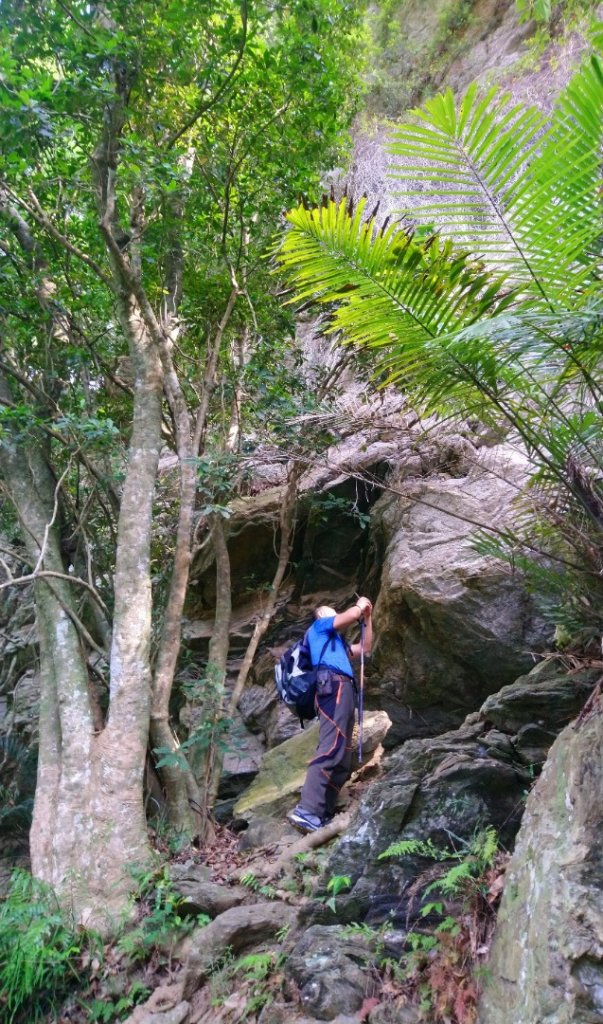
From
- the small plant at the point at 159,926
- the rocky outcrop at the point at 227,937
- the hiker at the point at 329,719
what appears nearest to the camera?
the rocky outcrop at the point at 227,937

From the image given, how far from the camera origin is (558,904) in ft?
8.55

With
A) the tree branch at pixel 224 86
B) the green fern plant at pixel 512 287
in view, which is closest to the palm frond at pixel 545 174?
the green fern plant at pixel 512 287

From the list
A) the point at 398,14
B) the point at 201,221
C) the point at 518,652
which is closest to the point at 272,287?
the point at 201,221

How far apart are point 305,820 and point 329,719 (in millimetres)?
752

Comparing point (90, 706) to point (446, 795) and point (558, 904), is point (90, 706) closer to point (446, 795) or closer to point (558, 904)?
point (446, 795)

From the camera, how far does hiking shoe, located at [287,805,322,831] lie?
17.5 feet

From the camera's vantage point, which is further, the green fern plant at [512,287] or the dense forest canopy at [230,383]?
the dense forest canopy at [230,383]

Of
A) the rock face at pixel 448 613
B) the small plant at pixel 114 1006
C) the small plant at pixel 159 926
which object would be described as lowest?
the small plant at pixel 114 1006

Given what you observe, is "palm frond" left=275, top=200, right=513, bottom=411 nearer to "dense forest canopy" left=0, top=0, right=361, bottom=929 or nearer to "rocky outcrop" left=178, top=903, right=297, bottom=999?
"dense forest canopy" left=0, top=0, right=361, bottom=929

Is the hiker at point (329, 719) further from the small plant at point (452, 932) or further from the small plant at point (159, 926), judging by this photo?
the small plant at point (452, 932)

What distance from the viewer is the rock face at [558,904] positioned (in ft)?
7.89

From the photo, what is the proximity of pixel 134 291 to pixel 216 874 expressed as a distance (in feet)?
16.1

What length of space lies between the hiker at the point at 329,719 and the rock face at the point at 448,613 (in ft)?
1.29

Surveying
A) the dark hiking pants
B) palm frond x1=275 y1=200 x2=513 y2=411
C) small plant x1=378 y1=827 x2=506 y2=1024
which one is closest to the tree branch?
palm frond x1=275 y1=200 x2=513 y2=411
